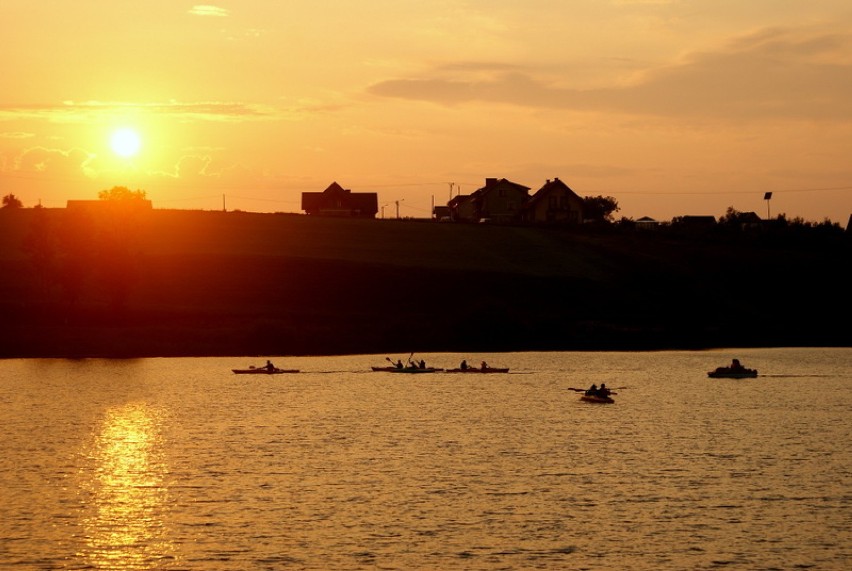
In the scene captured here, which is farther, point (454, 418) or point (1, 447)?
point (454, 418)

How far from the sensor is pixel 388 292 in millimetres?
143750

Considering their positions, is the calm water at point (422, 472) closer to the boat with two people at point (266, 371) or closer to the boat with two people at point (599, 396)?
the boat with two people at point (599, 396)

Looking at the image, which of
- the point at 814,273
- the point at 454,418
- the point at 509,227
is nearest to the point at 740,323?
the point at 814,273

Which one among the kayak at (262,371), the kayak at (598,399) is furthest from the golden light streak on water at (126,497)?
the kayak at (598,399)

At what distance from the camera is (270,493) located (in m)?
55.9

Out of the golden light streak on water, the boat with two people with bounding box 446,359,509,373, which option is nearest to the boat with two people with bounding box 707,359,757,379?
the boat with two people with bounding box 446,359,509,373

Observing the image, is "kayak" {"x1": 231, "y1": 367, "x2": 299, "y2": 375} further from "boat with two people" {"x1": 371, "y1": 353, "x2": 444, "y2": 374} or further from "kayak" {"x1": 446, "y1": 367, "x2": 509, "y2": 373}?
"kayak" {"x1": 446, "y1": 367, "x2": 509, "y2": 373}

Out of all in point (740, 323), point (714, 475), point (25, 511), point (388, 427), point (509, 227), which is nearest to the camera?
point (25, 511)

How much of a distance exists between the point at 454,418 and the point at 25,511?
36909mm

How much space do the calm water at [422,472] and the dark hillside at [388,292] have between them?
60.8 feet

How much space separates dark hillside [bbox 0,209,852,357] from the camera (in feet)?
418

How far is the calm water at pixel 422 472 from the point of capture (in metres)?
45.3

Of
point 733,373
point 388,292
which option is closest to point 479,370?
point 733,373

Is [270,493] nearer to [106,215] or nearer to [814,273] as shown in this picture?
[106,215]
